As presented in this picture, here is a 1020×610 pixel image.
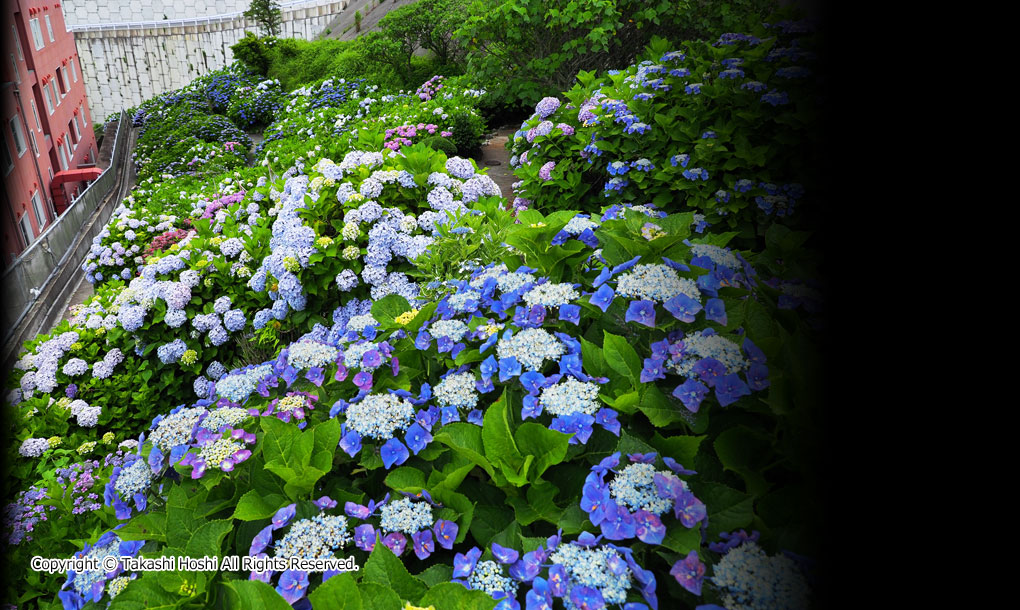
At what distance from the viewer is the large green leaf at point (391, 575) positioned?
0.98m

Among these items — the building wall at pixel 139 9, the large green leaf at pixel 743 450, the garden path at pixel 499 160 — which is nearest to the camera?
the large green leaf at pixel 743 450

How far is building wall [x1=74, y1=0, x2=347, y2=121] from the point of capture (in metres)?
31.2

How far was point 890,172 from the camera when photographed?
0.48 meters

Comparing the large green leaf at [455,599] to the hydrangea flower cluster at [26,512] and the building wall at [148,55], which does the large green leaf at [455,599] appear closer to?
the hydrangea flower cluster at [26,512]

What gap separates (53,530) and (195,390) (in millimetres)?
1264

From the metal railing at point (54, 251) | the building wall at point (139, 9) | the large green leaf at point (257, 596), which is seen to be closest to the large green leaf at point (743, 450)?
the large green leaf at point (257, 596)

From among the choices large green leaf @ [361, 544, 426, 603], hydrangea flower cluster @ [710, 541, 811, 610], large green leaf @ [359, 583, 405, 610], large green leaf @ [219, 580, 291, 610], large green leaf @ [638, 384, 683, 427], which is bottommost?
large green leaf @ [361, 544, 426, 603]

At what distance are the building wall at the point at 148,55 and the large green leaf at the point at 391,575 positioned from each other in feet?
119

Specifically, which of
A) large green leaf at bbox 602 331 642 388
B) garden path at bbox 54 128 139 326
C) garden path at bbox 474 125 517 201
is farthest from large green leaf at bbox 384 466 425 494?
garden path at bbox 54 128 139 326


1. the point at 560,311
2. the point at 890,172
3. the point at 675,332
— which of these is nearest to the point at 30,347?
the point at 560,311

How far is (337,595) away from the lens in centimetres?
93

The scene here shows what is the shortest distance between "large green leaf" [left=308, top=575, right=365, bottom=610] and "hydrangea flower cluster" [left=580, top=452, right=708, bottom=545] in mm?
415

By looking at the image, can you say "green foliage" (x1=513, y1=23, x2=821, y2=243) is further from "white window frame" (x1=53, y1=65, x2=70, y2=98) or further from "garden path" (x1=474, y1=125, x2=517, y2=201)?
"white window frame" (x1=53, y1=65, x2=70, y2=98)

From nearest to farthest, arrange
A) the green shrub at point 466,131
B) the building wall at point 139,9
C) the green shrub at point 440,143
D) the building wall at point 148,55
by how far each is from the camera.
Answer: the green shrub at point 440,143 < the green shrub at point 466,131 < the building wall at point 148,55 < the building wall at point 139,9
